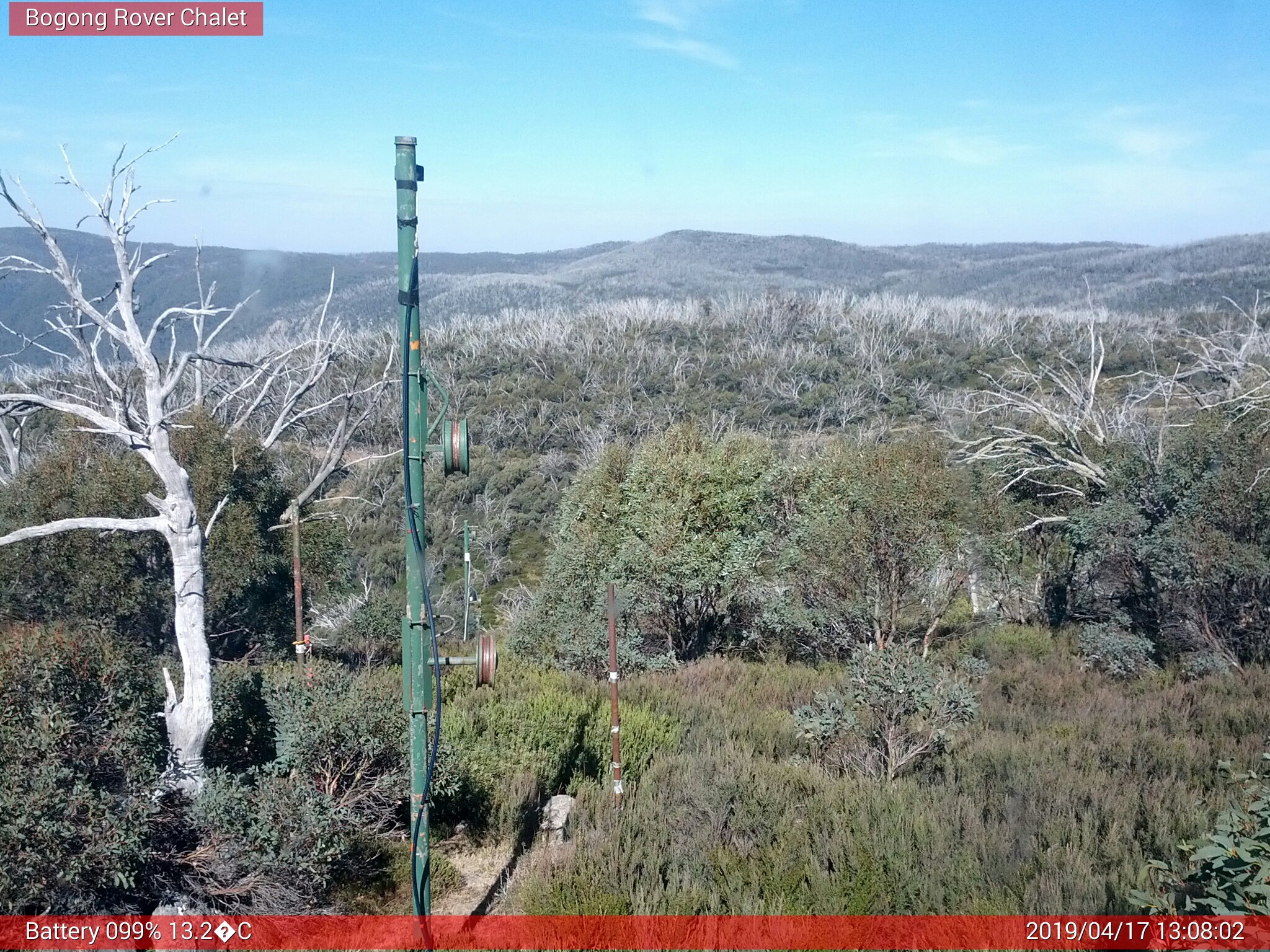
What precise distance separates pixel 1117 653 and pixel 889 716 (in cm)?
769

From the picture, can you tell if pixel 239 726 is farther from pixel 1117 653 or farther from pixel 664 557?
pixel 1117 653

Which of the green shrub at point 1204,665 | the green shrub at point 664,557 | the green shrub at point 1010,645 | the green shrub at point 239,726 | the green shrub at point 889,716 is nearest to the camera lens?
the green shrub at point 239,726

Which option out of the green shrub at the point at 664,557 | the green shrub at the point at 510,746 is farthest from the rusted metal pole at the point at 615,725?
the green shrub at the point at 664,557

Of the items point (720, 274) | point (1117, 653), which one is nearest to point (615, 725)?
point (1117, 653)

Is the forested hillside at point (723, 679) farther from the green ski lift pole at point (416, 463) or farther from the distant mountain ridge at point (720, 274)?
the distant mountain ridge at point (720, 274)

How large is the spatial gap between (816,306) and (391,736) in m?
61.4

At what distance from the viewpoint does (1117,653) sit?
1329 cm

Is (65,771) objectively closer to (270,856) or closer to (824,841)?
(270,856)

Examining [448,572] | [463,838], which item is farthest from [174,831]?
[448,572]

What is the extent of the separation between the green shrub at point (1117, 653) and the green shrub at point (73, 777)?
12.5 meters

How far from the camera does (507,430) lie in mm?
40281

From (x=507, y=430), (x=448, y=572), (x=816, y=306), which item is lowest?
(x=448, y=572)

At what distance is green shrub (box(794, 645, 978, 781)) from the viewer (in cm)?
725

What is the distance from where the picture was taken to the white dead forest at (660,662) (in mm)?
5086
